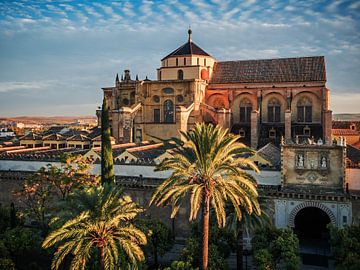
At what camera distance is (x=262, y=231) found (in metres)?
19.8

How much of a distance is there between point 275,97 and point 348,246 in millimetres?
24282

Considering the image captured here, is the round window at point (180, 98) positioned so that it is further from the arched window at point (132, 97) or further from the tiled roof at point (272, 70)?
the arched window at point (132, 97)

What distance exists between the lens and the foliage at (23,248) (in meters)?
20.0

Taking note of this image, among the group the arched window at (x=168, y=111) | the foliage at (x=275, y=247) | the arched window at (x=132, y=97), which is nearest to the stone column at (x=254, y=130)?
the arched window at (x=168, y=111)

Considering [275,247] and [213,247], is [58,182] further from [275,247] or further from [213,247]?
[275,247]

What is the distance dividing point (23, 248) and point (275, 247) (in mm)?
12906

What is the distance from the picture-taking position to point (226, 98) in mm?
41219

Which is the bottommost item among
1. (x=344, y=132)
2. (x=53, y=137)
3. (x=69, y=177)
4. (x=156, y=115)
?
(x=69, y=177)

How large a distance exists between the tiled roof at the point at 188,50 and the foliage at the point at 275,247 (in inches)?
1062

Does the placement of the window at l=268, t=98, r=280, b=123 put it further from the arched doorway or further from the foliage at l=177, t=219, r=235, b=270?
the foliage at l=177, t=219, r=235, b=270

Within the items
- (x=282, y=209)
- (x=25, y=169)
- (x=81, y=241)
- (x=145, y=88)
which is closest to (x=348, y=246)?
(x=282, y=209)

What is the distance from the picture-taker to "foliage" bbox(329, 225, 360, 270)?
16.8 metres

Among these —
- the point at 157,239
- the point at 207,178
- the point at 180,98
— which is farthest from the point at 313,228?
the point at 180,98

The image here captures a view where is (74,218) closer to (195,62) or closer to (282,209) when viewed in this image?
(282,209)
